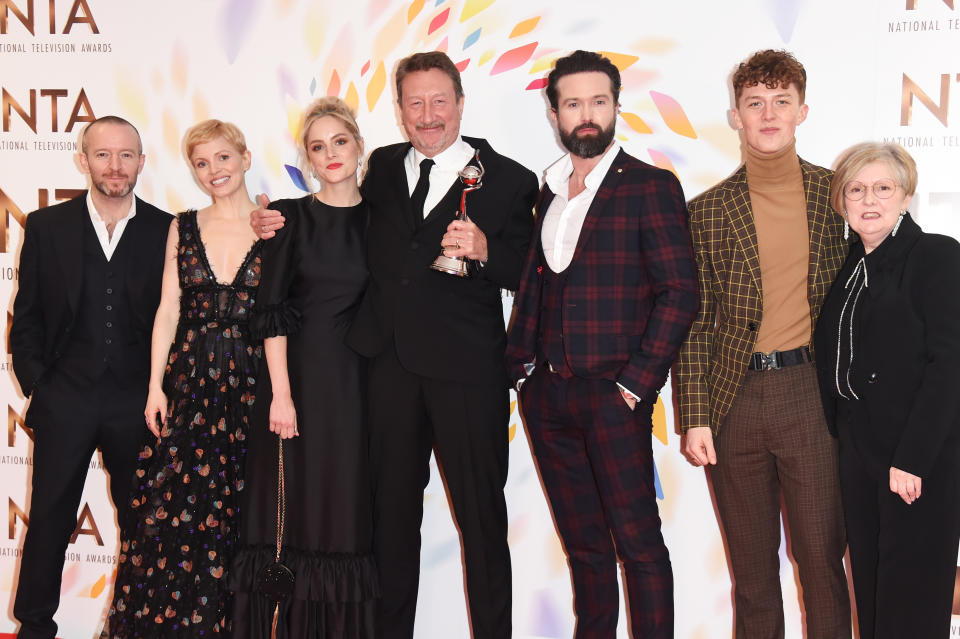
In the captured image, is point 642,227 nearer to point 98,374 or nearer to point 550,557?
point 550,557

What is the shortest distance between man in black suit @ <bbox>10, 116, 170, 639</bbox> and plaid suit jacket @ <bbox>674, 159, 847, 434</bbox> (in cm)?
216

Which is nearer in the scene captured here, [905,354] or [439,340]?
[905,354]

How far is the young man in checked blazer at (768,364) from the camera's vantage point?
2506 millimetres

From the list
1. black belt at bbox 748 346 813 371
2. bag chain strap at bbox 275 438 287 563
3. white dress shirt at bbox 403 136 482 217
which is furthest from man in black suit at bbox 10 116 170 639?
black belt at bbox 748 346 813 371

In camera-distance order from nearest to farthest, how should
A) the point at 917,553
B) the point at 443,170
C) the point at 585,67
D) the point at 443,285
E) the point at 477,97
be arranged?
the point at 917,553
the point at 585,67
the point at 443,285
the point at 443,170
the point at 477,97

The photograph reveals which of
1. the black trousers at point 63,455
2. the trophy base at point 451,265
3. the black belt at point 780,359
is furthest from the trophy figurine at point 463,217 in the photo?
the black trousers at point 63,455

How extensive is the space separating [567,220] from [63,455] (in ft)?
7.30

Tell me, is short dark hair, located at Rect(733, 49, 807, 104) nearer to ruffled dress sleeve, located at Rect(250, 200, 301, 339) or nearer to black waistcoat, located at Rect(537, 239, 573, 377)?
black waistcoat, located at Rect(537, 239, 573, 377)

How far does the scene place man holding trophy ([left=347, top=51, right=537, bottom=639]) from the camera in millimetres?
2756

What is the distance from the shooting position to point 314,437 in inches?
112

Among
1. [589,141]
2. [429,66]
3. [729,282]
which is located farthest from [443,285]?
[729,282]

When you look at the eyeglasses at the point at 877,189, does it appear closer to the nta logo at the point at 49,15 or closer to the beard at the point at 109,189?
the beard at the point at 109,189

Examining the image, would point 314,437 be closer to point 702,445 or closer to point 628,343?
point 628,343

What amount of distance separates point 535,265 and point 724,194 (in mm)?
678
